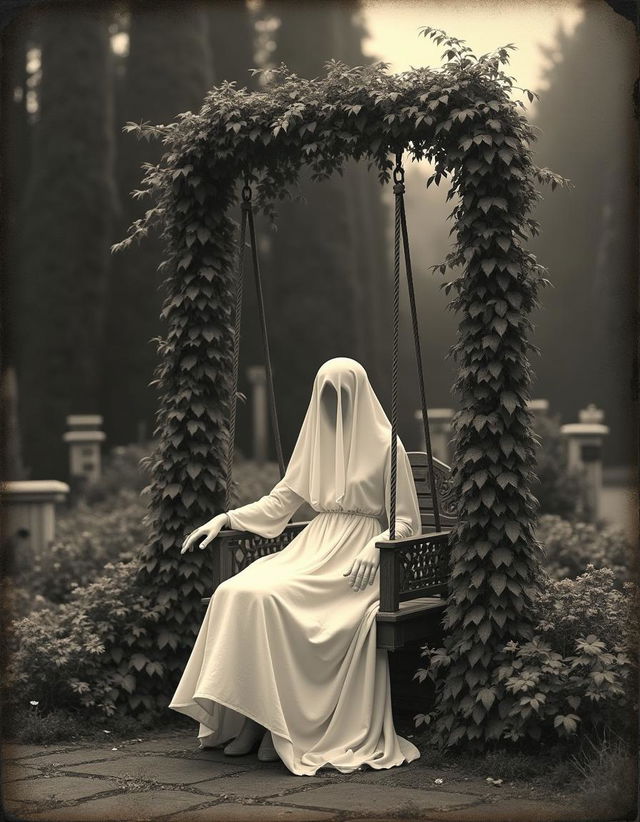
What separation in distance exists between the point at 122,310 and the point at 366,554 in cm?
1446

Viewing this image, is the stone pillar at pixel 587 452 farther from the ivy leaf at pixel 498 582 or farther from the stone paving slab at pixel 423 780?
the stone paving slab at pixel 423 780

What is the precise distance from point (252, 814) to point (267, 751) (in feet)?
2.78

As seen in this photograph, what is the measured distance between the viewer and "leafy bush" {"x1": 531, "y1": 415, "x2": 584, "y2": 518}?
13.1 meters

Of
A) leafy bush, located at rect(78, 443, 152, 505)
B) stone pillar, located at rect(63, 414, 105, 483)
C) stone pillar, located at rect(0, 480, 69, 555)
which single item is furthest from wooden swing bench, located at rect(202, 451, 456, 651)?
stone pillar, located at rect(63, 414, 105, 483)

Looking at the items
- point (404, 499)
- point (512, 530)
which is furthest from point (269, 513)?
point (512, 530)

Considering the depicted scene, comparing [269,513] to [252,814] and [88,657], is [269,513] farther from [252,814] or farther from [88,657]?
[252,814]

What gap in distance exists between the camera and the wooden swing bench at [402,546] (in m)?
5.23

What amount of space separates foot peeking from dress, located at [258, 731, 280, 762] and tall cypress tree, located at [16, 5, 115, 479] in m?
13.4

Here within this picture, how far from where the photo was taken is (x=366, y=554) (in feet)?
17.6

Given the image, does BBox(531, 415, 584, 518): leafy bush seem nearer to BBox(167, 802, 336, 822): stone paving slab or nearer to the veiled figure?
the veiled figure

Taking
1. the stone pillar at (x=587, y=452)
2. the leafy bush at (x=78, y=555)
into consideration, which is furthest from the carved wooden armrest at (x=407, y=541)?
the stone pillar at (x=587, y=452)

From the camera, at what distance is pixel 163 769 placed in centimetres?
516

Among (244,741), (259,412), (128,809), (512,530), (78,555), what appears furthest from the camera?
(259,412)

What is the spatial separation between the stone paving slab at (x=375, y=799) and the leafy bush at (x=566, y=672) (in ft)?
1.65
